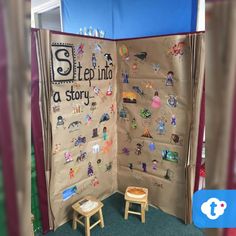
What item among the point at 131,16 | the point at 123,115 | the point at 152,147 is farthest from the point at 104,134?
the point at 131,16

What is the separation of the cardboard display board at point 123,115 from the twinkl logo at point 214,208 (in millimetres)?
1453

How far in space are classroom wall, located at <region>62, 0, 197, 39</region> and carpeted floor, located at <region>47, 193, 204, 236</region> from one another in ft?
5.76

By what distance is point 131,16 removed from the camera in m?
2.46

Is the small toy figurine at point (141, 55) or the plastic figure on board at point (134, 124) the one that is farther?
the plastic figure on board at point (134, 124)

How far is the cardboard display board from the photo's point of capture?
6.45ft

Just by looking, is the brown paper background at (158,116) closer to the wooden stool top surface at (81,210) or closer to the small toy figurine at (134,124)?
the small toy figurine at (134,124)

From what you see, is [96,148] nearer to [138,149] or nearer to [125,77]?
[138,149]

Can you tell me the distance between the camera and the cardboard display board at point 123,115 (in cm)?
196

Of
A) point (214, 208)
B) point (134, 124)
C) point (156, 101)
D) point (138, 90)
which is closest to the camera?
point (214, 208)

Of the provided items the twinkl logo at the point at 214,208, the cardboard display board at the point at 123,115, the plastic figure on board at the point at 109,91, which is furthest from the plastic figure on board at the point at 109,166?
the twinkl logo at the point at 214,208

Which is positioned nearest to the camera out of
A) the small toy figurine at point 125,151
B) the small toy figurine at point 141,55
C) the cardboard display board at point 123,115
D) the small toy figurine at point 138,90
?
the cardboard display board at point 123,115

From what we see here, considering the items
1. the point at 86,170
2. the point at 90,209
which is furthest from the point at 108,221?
the point at 86,170

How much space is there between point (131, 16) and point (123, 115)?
40.2 inches

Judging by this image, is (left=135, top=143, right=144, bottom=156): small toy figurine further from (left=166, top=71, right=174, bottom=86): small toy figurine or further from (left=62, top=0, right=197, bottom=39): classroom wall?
(left=62, top=0, right=197, bottom=39): classroom wall
